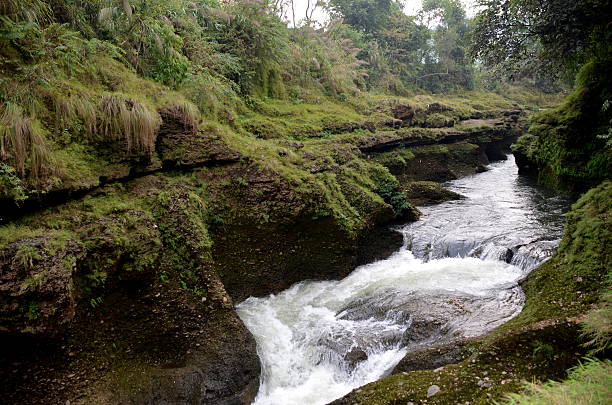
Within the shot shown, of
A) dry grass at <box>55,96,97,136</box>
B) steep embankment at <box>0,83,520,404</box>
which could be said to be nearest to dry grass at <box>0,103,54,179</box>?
steep embankment at <box>0,83,520,404</box>

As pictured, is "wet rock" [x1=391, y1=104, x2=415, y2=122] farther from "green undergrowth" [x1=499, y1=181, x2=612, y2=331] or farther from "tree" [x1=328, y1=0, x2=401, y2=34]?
"tree" [x1=328, y1=0, x2=401, y2=34]

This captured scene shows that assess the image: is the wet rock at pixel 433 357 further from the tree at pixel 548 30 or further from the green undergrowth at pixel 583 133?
the tree at pixel 548 30

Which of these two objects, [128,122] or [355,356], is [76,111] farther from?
[355,356]


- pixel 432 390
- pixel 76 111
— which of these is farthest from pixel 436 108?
pixel 432 390

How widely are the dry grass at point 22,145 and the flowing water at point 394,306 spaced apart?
449cm

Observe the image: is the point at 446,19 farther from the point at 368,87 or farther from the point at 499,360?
the point at 499,360

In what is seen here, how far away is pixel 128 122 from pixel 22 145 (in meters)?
1.96

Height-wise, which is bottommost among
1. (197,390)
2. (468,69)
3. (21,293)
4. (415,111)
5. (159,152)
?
(197,390)

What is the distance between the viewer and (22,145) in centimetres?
563

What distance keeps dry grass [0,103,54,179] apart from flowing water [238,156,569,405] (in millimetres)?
4492

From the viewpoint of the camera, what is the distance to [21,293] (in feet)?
15.9

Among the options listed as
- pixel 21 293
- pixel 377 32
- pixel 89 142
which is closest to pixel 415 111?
pixel 377 32

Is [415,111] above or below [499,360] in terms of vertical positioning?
above

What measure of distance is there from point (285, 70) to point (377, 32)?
2050 cm
